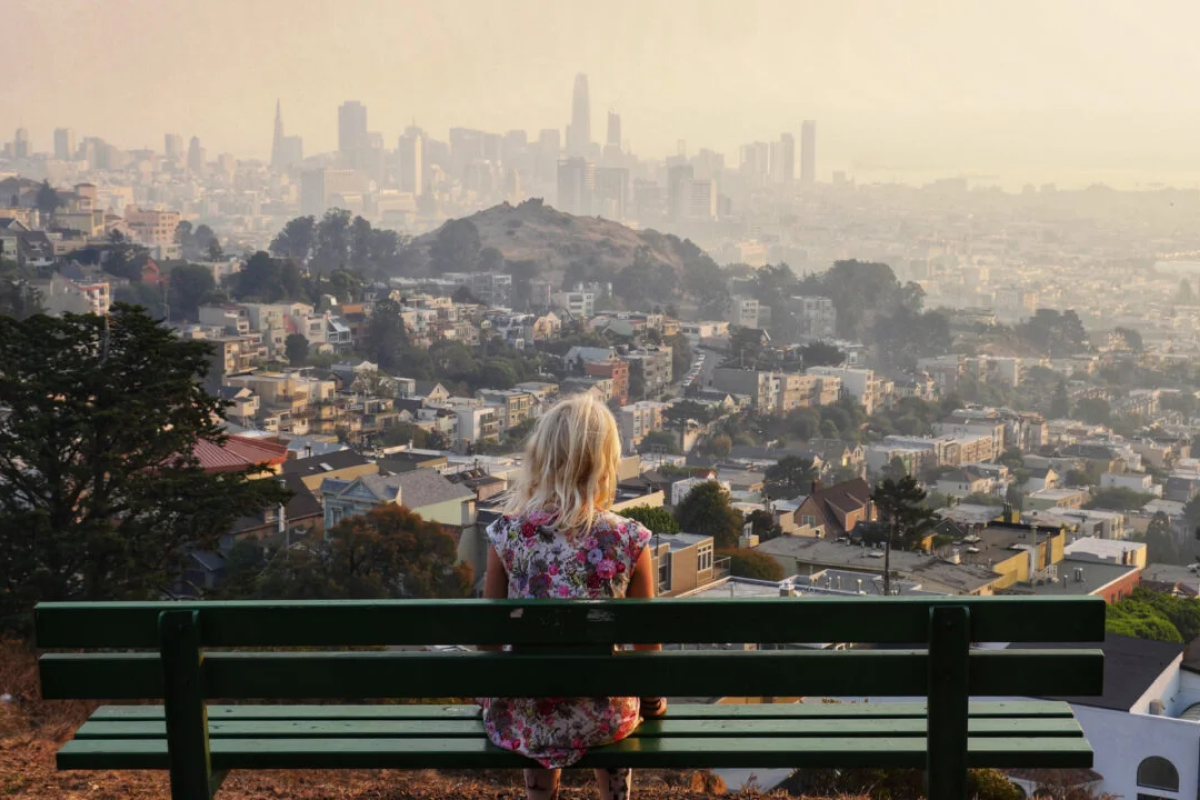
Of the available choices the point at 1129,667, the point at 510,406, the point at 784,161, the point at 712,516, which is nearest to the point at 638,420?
the point at 510,406

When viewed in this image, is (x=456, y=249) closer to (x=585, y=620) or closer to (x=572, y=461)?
(x=572, y=461)

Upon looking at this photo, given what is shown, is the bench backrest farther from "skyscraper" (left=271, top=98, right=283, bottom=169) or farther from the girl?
"skyscraper" (left=271, top=98, right=283, bottom=169)

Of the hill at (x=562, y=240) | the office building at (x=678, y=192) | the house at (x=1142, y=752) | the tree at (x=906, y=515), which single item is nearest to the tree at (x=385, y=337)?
the hill at (x=562, y=240)

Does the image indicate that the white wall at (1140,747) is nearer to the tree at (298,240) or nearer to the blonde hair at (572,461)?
the blonde hair at (572,461)

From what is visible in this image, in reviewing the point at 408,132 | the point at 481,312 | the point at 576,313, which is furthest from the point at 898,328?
the point at 408,132

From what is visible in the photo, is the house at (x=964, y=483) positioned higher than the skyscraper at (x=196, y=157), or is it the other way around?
the skyscraper at (x=196, y=157)

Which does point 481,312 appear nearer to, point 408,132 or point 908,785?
point 408,132

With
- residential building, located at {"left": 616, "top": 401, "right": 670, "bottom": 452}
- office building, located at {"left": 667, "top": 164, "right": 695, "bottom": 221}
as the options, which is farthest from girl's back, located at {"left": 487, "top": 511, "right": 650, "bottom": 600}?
office building, located at {"left": 667, "top": 164, "right": 695, "bottom": 221}
